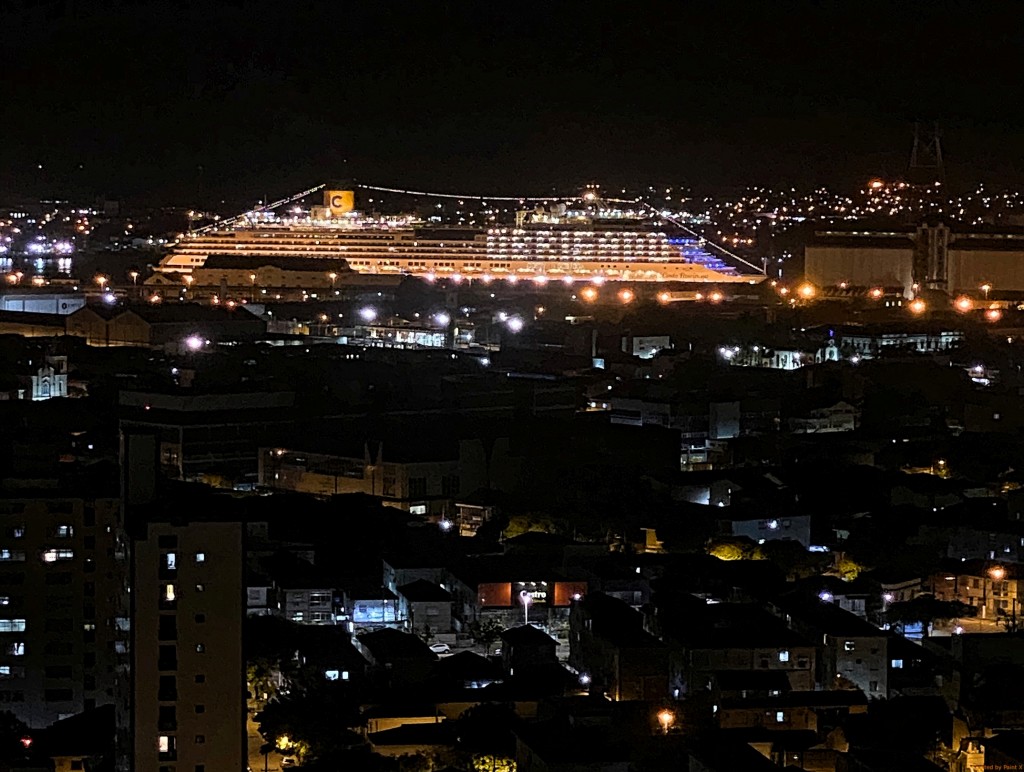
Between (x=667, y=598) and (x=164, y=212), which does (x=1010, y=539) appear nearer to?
(x=667, y=598)

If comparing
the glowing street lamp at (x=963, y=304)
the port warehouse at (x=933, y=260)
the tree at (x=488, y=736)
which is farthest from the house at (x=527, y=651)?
the port warehouse at (x=933, y=260)

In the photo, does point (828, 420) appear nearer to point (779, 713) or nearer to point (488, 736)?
point (779, 713)

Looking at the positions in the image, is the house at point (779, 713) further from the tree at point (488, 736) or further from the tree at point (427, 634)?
the tree at point (427, 634)

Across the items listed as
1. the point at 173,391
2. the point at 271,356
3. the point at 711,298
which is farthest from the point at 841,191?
the point at 173,391

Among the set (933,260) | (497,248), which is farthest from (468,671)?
(497,248)

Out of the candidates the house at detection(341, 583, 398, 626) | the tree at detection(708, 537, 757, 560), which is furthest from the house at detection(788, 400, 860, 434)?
the house at detection(341, 583, 398, 626)

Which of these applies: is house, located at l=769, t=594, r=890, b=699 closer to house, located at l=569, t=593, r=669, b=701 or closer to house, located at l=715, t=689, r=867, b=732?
house, located at l=569, t=593, r=669, b=701
